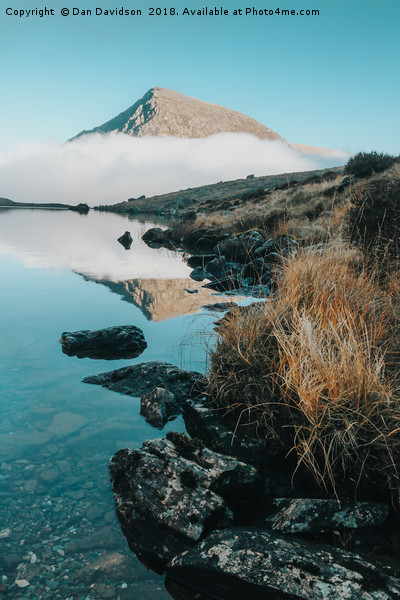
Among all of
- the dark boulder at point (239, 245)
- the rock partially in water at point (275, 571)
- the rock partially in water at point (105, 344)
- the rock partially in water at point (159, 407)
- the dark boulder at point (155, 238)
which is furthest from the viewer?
the dark boulder at point (155, 238)

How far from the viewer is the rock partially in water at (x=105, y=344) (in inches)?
251

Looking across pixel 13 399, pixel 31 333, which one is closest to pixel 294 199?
pixel 31 333

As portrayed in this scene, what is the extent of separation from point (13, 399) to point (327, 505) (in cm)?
361

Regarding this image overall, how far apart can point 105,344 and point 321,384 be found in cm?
408

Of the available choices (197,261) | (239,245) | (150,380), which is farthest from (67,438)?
(197,261)

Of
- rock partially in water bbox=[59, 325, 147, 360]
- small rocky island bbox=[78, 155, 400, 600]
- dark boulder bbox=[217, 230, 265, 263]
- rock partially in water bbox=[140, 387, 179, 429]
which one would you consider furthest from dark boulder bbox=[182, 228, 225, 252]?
small rocky island bbox=[78, 155, 400, 600]

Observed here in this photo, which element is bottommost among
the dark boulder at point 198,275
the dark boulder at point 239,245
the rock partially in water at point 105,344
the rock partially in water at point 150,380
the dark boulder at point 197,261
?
the rock partially in water at point 150,380

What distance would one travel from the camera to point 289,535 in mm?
2689

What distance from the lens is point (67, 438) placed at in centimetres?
402

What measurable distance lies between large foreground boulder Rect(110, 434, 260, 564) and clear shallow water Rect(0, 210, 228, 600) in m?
0.14

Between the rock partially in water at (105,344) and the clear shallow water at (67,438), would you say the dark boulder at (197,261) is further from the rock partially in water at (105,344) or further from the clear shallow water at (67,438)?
the rock partially in water at (105,344)

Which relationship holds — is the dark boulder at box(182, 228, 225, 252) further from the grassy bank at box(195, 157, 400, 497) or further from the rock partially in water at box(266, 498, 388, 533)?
the rock partially in water at box(266, 498, 388, 533)

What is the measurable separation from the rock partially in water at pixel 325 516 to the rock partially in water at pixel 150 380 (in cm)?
210

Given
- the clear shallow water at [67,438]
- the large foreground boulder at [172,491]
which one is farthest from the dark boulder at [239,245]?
the large foreground boulder at [172,491]
